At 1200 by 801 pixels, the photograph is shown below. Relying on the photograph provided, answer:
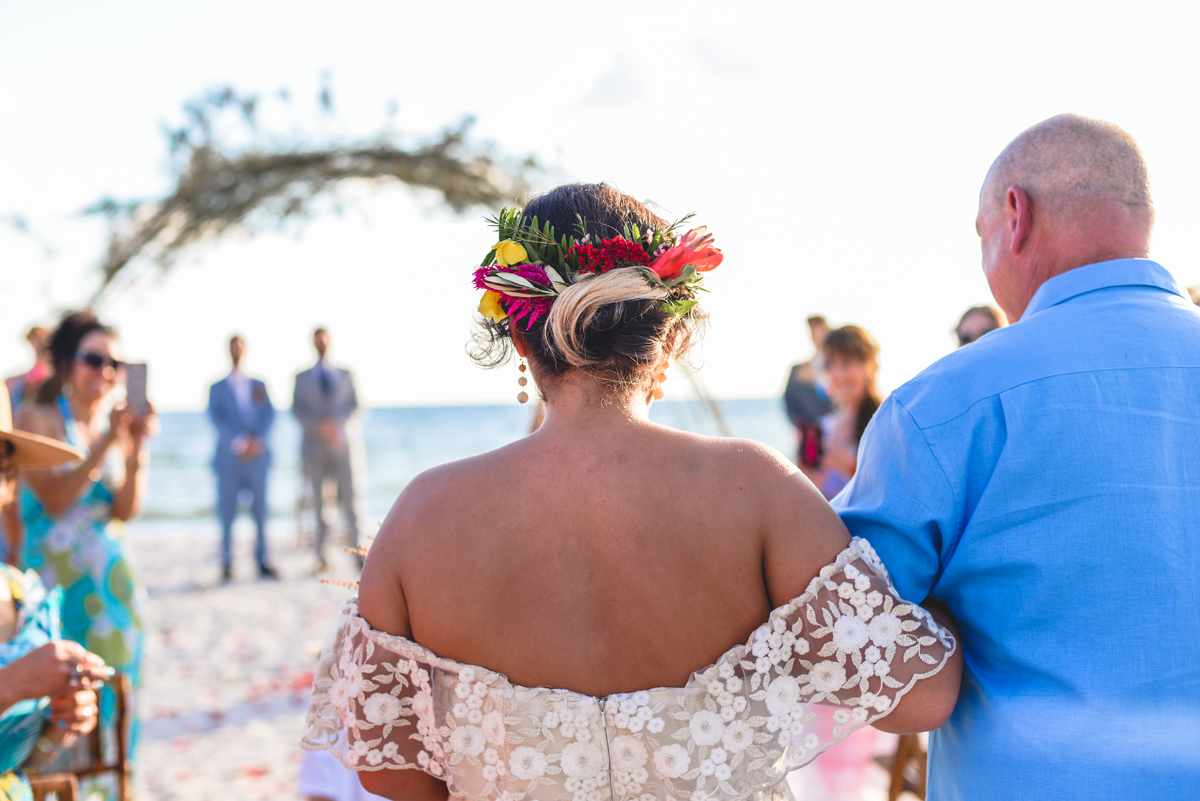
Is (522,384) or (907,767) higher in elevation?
(522,384)

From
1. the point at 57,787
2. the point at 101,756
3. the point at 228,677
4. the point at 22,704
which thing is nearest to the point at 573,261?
the point at 22,704

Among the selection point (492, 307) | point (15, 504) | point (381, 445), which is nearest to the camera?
point (492, 307)

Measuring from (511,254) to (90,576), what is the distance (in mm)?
2960

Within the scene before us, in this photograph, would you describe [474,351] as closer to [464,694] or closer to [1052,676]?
[464,694]

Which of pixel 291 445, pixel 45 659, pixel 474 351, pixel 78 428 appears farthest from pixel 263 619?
pixel 291 445

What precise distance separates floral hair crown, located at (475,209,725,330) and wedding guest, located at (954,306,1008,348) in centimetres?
296

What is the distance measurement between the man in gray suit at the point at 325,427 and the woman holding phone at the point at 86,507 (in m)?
4.66

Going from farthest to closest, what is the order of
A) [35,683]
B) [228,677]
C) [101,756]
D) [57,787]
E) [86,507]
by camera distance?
[228,677] → [86,507] → [101,756] → [57,787] → [35,683]

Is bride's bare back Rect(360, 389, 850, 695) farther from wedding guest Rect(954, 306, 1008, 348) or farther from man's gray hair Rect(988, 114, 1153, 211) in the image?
wedding guest Rect(954, 306, 1008, 348)

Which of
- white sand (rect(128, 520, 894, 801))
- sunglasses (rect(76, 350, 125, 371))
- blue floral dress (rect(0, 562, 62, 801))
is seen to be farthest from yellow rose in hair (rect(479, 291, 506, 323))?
sunglasses (rect(76, 350, 125, 371))

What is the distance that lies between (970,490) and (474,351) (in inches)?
38.0

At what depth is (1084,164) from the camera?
4.99 feet

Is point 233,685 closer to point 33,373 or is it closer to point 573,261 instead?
point 33,373

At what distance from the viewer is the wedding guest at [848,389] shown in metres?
4.27
